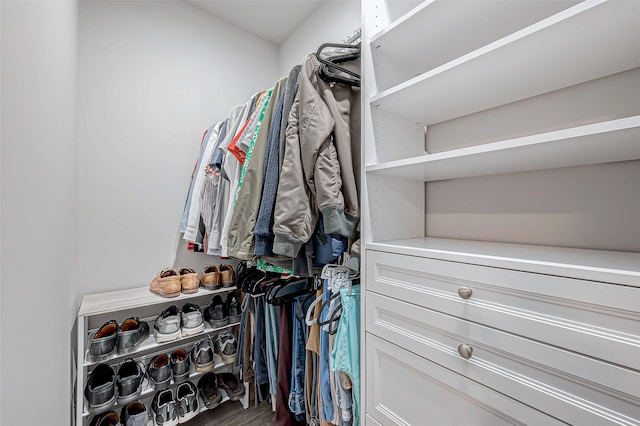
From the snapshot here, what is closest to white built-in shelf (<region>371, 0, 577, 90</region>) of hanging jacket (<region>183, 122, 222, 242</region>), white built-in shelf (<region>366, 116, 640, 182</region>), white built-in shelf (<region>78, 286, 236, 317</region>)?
white built-in shelf (<region>366, 116, 640, 182</region>)

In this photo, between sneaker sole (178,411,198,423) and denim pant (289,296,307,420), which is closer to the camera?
denim pant (289,296,307,420)

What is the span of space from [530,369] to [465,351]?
13 cm

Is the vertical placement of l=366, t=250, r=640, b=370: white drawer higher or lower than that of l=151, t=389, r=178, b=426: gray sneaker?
higher

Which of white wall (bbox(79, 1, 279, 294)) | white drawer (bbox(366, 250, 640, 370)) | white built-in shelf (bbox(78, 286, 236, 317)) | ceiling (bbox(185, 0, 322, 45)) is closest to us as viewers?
white drawer (bbox(366, 250, 640, 370))

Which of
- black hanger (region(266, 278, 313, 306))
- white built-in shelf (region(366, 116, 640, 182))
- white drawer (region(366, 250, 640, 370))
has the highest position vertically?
white built-in shelf (region(366, 116, 640, 182))

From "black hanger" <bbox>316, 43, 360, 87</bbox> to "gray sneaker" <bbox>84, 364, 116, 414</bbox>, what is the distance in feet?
5.75

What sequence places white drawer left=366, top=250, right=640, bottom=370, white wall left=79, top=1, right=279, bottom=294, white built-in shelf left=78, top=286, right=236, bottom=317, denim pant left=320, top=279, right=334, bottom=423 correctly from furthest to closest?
white wall left=79, top=1, right=279, bottom=294 → white built-in shelf left=78, top=286, right=236, bottom=317 → denim pant left=320, top=279, right=334, bottom=423 → white drawer left=366, top=250, right=640, bottom=370

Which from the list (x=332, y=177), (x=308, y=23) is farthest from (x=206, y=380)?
(x=308, y=23)

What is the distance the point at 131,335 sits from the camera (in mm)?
1354

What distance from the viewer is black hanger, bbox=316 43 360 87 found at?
964 mm

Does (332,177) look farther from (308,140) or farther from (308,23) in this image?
(308,23)

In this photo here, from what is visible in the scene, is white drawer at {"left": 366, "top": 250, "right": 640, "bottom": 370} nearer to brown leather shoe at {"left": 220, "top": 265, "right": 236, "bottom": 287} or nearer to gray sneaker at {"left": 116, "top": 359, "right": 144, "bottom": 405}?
brown leather shoe at {"left": 220, "top": 265, "right": 236, "bottom": 287}

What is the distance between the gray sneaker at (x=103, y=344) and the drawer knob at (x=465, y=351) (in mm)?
1562

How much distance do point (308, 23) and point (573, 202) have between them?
1.94m
